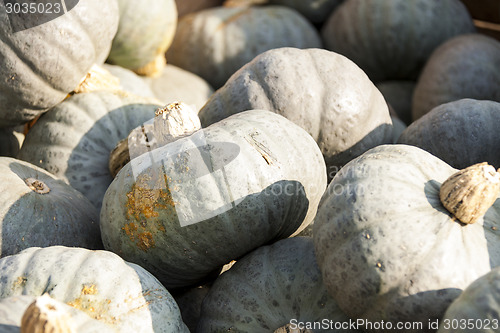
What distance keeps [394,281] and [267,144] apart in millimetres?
657

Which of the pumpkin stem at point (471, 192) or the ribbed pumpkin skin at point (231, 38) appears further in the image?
the ribbed pumpkin skin at point (231, 38)

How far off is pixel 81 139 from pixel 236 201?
1.03 meters

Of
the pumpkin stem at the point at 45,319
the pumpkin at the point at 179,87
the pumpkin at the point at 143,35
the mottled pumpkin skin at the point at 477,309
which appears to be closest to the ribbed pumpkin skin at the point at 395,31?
the pumpkin at the point at 179,87

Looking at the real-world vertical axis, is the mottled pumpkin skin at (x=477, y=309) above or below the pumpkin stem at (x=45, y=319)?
below

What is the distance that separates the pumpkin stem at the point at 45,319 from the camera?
1382 mm

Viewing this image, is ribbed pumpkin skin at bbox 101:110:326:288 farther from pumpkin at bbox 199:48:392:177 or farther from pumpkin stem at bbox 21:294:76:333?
pumpkin stem at bbox 21:294:76:333

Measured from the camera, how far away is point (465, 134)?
2445 mm

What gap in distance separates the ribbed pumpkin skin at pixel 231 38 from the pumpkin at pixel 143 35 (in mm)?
427

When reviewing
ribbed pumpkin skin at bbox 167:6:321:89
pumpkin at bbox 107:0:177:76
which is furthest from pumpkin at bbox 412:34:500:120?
pumpkin at bbox 107:0:177:76

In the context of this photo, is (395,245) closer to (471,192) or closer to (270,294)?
(471,192)

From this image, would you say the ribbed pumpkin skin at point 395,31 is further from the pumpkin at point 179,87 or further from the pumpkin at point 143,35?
the pumpkin at point 143,35

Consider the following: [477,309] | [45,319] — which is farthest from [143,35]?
[477,309]

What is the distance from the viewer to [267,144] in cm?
209

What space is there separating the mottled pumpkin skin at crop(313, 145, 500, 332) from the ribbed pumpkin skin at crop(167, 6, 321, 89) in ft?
7.95
